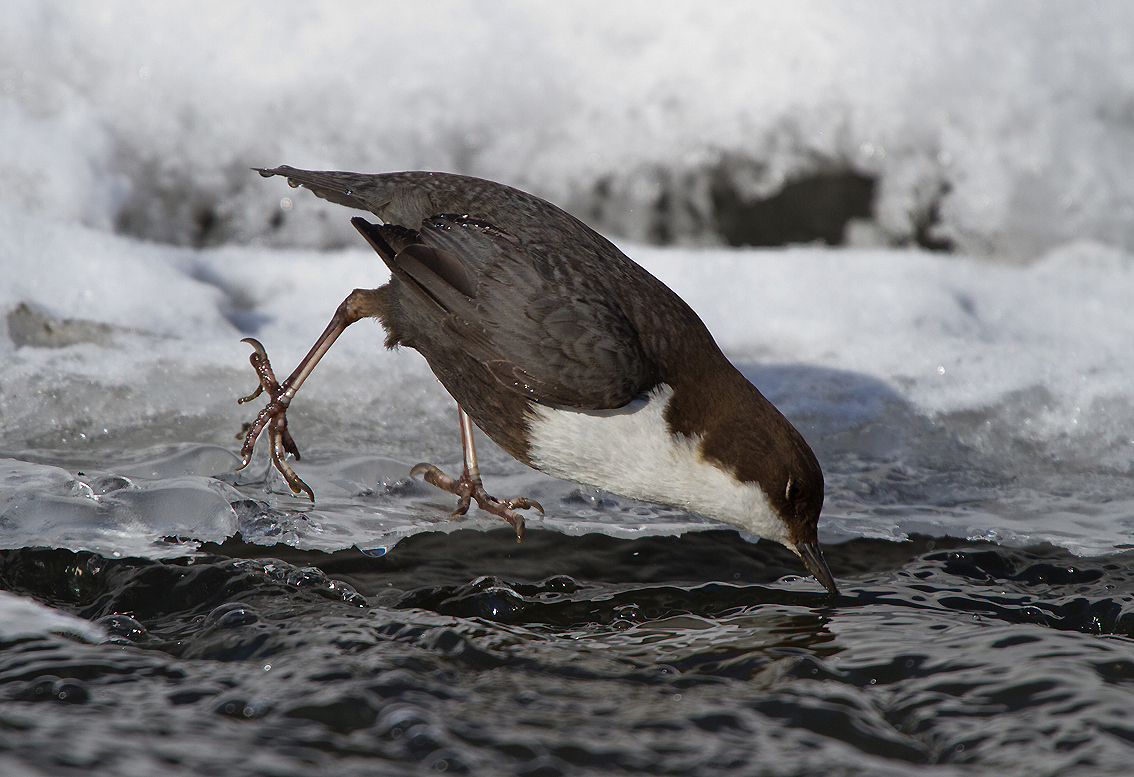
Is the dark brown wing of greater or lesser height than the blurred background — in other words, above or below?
below

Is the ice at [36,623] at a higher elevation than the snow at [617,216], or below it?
below

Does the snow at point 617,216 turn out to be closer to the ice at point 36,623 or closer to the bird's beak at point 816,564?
the bird's beak at point 816,564

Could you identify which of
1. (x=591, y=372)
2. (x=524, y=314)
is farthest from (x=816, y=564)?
(x=524, y=314)

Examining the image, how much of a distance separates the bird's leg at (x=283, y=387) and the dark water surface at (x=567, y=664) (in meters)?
0.55

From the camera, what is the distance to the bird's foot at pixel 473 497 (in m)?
A: 3.55

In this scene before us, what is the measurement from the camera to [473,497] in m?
3.70

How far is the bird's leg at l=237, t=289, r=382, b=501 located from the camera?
3646 millimetres

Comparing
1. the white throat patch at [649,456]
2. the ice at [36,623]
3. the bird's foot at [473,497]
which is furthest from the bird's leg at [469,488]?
the ice at [36,623]

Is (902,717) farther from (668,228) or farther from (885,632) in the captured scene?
(668,228)

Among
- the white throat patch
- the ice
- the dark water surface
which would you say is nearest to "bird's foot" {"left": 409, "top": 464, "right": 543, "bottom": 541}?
the dark water surface

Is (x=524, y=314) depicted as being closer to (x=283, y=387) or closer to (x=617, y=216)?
(x=283, y=387)

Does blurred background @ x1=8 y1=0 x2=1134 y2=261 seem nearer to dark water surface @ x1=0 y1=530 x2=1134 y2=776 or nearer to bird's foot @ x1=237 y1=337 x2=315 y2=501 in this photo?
bird's foot @ x1=237 y1=337 x2=315 y2=501

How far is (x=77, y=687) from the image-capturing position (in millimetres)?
2328

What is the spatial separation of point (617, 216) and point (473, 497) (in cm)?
330
